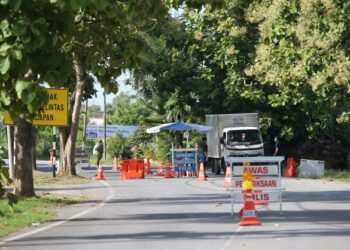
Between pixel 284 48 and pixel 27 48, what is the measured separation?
79.8ft

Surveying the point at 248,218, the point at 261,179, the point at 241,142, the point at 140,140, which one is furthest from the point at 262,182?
the point at 140,140

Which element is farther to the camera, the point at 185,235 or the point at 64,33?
the point at 185,235

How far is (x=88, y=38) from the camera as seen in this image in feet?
35.9

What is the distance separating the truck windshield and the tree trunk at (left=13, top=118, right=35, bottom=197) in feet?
51.9

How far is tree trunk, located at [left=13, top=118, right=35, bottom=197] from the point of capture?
20.4 m

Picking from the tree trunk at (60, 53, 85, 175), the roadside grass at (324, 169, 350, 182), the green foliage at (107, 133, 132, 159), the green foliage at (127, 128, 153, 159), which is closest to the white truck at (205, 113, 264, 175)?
the roadside grass at (324, 169, 350, 182)

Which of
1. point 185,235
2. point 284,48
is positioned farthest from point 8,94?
point 284,48

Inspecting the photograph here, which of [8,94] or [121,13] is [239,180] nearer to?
[121,13]

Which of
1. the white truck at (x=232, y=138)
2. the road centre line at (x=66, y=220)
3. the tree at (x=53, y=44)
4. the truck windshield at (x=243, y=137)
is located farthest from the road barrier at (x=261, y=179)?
the truck windshield at (x=243, y=137)

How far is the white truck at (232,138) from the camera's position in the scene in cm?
3447

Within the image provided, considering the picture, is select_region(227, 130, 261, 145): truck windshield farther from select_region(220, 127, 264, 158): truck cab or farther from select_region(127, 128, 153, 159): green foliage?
select_region(127, 128, 153, 159): green foliage

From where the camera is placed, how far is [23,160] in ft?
67.2

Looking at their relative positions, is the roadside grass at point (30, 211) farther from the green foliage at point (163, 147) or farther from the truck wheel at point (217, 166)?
the green foliage at point (163, 147)

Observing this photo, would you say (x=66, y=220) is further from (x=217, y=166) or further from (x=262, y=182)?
(x=217, y=166)
